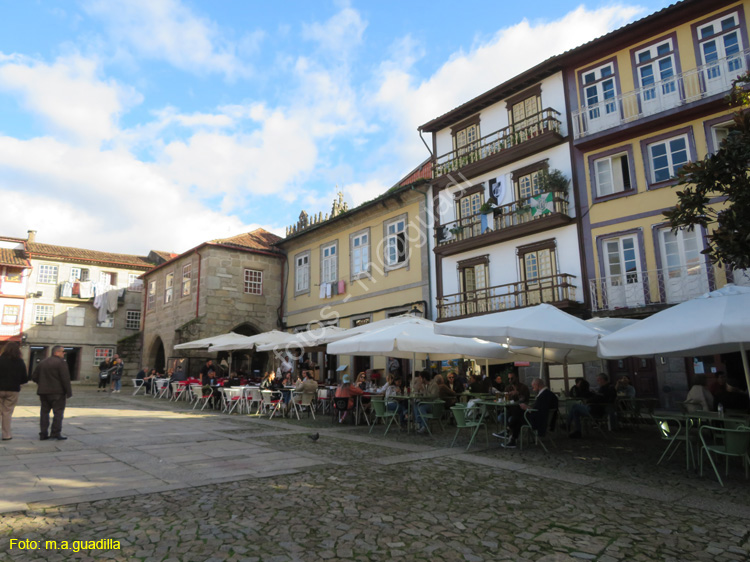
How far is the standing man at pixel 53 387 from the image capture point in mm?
8180

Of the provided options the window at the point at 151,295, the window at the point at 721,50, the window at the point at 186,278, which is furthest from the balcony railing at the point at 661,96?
the window at the point at 151,295

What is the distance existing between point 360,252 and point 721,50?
1391 cm

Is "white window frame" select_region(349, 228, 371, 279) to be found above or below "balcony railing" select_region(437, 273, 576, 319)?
above

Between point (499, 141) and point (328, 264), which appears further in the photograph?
point (328, 264)

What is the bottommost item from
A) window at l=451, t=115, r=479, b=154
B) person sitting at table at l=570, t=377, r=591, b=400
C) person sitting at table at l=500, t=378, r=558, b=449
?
person sitting at table at l=500, t=378, r=558, b=449

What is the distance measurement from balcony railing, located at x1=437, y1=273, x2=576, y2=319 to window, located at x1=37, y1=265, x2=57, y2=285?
2969 cm

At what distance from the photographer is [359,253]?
22266mm

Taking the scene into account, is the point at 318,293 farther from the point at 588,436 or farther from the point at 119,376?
the point at 588,436

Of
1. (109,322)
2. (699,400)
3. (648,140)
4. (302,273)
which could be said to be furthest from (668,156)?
(109,322)

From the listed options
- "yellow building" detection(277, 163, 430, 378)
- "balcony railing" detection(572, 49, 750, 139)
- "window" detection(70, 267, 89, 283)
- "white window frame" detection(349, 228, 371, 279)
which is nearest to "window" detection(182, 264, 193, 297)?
"yellow building" detection(277, 163, 430, 378)

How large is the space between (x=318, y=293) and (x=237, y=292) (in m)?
4.13

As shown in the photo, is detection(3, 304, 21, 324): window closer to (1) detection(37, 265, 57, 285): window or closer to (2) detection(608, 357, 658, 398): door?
(1) detection(37, 265, 57, 285): window

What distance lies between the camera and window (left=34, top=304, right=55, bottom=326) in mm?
34312

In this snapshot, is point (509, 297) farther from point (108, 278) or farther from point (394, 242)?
point (108, 278)
